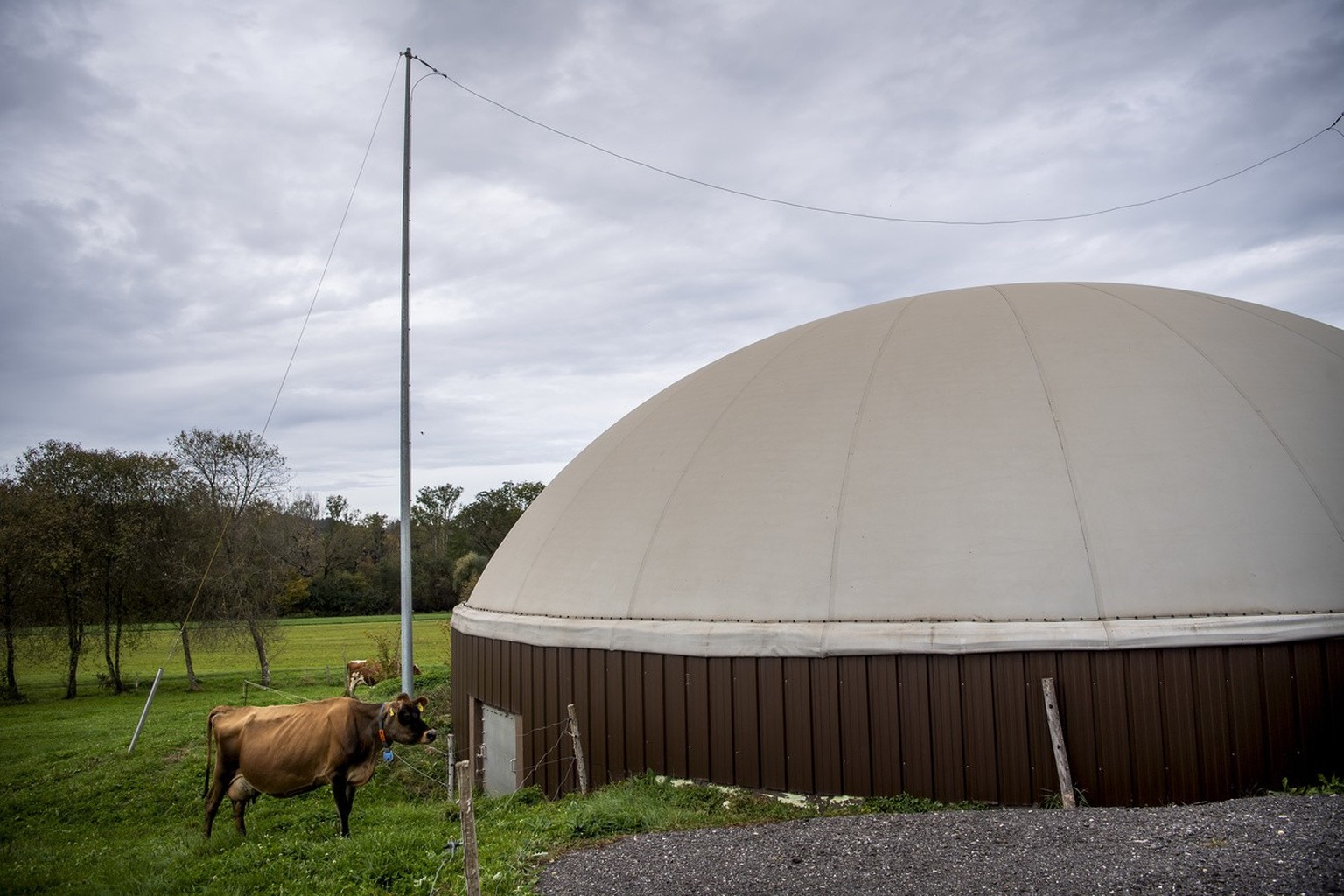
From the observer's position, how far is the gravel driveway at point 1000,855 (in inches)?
217

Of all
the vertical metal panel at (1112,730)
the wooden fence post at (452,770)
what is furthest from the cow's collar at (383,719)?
the vertical metal panel at (1112,730)

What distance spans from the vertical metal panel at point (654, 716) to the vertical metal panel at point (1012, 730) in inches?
132

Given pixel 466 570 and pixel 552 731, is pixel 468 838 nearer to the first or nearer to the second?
pixel 552 731

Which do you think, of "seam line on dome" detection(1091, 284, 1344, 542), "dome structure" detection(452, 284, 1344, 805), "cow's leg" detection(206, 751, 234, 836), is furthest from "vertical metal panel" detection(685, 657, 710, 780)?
"seam line on dome" detection(1091, 284, 1344, 542)

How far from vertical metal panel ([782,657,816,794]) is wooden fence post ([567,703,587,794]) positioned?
264cm

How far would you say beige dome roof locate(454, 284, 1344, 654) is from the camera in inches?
318

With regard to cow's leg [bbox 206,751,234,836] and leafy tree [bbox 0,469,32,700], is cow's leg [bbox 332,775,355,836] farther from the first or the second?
leafy tree [bbox 0,469,32,700]

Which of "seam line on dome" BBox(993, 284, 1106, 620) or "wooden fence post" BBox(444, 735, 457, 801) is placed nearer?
"seam line on dome" BBox(993, 284, 1106, 620)

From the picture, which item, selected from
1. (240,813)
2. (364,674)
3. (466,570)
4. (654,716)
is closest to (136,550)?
(364,674)

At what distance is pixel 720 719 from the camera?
9.04 metres

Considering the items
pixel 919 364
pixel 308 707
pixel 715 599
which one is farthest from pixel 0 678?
pixel 919 364

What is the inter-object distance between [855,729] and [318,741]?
5862 millimetres

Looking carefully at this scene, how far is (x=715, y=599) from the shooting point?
30.7 ft

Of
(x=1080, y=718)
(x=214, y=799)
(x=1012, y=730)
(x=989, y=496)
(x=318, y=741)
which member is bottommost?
(x=214, y=799)
